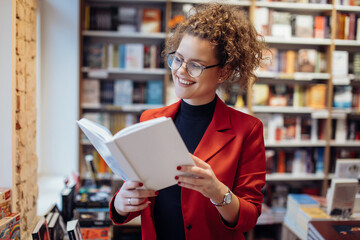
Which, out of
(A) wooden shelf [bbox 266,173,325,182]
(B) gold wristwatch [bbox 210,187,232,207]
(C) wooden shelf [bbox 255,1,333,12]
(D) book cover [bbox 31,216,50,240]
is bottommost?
(A) wooden shelf [bbox 266,173,325,182]

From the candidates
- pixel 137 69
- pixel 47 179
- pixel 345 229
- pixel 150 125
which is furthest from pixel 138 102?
pixel 150 125

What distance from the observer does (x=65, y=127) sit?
3.62 meters

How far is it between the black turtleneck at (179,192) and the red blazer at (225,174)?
0.04 meters

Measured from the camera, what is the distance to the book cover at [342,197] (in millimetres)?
2242

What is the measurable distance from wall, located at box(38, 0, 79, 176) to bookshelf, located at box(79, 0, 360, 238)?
14cm

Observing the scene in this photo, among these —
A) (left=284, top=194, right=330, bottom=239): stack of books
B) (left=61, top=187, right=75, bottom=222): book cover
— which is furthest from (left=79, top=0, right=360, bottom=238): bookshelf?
(left=61, top=187, right=75, bottom=222): book cover

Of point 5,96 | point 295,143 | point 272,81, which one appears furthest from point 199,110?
point 272,81

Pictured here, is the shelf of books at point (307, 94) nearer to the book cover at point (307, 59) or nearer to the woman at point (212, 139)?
the book cover at point (307, 59)

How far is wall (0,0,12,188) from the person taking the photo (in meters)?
1.41

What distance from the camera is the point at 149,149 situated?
925 mm

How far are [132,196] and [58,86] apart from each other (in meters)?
2.81

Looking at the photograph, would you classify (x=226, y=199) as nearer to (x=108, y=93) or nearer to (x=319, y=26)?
(x=108, y=93)

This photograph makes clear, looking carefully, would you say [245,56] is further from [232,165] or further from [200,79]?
[232,165]

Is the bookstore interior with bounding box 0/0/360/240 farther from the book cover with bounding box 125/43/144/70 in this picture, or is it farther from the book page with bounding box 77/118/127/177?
the book page with bounding box 77/118/127/177
